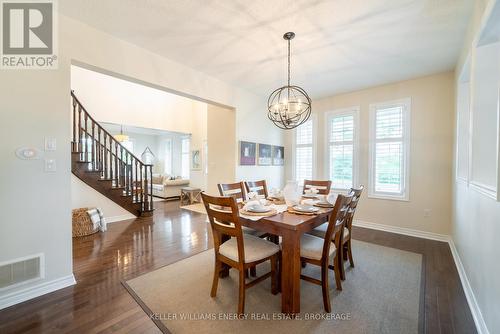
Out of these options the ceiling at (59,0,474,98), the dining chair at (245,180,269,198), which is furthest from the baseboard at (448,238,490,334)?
the ceiling at (59,0,474,98)

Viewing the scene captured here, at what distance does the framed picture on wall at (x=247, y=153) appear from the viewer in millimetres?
4223

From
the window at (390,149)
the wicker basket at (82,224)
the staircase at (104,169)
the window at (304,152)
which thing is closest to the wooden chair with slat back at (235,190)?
the window at (304,152)

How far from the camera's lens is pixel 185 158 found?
8773 millimetres

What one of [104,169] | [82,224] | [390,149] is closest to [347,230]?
[390,149]

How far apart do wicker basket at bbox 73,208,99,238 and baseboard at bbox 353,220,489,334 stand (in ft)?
15.9

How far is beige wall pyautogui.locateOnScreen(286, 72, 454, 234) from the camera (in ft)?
11.3

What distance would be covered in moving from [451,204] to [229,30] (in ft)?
13.8

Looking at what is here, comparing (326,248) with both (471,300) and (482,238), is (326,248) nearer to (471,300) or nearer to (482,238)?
(482,238)

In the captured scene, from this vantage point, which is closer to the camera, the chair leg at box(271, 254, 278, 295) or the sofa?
the chair leg at box(271, 254, 278, 295)

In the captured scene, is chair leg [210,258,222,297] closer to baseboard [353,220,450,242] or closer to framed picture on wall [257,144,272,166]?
framed picture on wall [257,144,272,166]

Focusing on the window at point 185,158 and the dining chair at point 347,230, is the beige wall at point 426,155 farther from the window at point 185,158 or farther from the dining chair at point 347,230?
the window at point 185,158

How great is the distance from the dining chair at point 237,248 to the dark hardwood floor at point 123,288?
70 centimetres

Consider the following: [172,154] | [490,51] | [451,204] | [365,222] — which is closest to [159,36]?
[490,51]

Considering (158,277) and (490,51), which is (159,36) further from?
(490,51)
